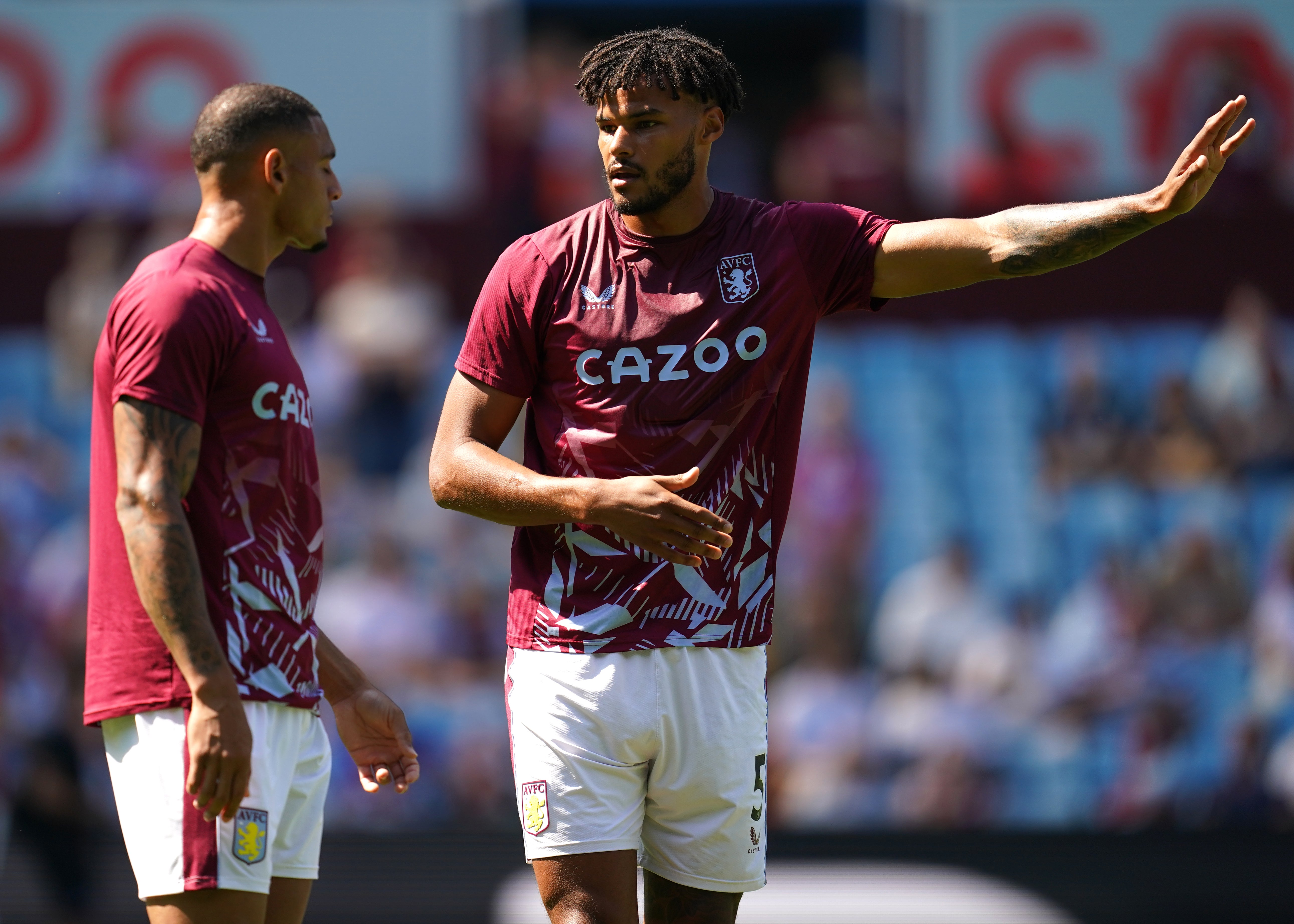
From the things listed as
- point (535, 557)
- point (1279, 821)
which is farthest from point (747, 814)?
point (1279, 821)

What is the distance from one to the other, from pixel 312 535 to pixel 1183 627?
7938 mm

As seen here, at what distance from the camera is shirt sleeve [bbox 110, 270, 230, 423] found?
291 cm

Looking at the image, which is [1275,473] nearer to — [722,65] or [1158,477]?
[1158,477]

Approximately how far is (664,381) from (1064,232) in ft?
2.97

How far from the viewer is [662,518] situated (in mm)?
2791

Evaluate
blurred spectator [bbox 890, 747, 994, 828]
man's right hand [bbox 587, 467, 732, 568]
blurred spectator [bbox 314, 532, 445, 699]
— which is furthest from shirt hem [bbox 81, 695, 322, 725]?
blurred spectator [bbox 890, 747, 994, 828]

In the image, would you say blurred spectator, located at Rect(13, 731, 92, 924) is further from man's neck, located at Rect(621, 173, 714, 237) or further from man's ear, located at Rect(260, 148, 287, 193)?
man's neck, located at Rect(621, 173, 714, 237)

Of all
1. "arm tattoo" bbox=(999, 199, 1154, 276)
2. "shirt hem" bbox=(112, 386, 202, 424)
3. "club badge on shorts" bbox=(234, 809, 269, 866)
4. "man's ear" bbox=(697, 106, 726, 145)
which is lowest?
"club badge on shorts" bbox=(234, 809, 269, 866)

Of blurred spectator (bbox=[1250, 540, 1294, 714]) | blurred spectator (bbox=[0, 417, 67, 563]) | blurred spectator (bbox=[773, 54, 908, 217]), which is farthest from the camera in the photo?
blurred spectator (bbox=[773, 54, 908, 217])

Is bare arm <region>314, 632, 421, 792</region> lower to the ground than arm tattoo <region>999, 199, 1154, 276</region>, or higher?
lower

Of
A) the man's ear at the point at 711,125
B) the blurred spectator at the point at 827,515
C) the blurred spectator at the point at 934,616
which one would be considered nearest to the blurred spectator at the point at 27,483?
the blurred spectator at the point at 827,515

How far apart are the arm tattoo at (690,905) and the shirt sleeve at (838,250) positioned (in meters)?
1.30

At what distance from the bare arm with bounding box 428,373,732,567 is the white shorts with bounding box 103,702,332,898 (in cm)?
62

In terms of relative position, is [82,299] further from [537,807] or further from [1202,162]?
[1202,162]
